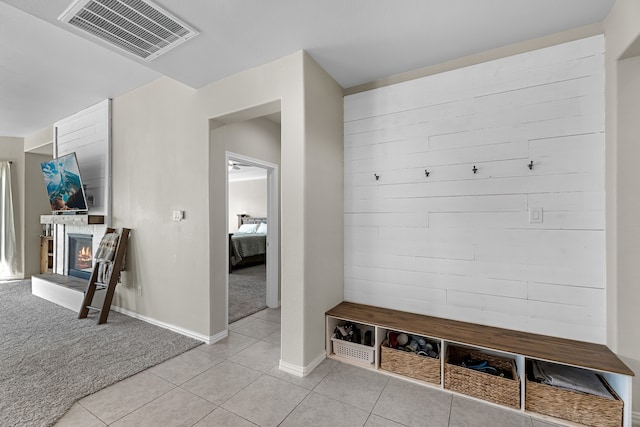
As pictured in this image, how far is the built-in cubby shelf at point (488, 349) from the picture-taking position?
65.1 inches

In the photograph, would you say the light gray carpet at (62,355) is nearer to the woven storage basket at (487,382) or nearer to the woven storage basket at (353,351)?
the woven storage basket at (353,351)

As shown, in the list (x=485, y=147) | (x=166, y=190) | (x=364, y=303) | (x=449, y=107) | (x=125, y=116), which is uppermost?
(x=125, y=116)

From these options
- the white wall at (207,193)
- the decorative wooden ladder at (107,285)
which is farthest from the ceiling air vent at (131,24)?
the decorative wooden ladder at (107,285)

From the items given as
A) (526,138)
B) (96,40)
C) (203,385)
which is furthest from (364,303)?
(96,40)

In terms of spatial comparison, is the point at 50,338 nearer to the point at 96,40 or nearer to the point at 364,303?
the point at 96,40

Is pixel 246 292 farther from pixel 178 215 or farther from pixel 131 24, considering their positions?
pixel 131 24

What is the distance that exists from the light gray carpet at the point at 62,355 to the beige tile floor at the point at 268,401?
16 centimetres

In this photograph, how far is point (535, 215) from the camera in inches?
80.1

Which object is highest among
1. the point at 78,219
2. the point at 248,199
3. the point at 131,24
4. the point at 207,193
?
the point at 131,24

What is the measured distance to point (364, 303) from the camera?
107 inches

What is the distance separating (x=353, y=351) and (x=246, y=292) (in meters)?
2.63

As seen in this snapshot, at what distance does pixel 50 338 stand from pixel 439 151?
4183 millimetres

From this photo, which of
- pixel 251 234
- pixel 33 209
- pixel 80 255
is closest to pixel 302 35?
pixel 80 255

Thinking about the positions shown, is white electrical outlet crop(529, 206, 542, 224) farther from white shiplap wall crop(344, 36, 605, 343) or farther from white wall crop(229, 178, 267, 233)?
white wall crop(229, 178, 267, 233)
